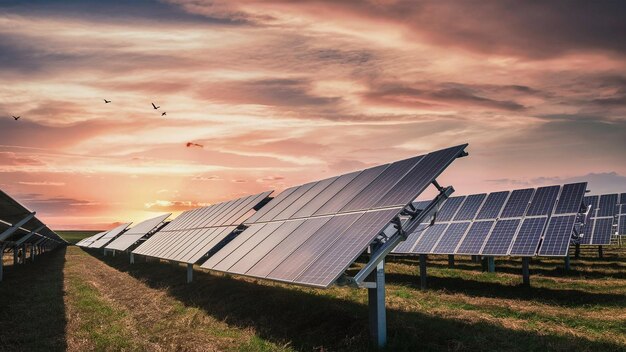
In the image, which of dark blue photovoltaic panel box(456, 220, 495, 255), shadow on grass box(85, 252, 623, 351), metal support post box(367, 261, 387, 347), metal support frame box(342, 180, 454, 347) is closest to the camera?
metal support frame box(342, 180, 454, 347)

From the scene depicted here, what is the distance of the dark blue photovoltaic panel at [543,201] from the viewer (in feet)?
77.5

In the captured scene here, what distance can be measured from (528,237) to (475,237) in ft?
9.38

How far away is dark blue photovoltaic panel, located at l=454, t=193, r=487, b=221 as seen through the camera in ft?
87.7

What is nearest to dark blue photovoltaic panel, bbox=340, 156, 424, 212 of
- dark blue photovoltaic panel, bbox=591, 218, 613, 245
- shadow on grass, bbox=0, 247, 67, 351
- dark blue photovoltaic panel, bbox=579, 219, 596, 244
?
shadow on grass, bbox=0, 247, 67, 351

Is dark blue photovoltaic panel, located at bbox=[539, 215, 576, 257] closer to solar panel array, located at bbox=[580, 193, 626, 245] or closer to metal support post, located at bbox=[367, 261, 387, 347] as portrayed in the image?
metal support post, located at bbox=[367, 261, 387, 347]

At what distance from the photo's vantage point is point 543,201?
2444 centimetres

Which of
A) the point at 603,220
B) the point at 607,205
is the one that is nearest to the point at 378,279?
the point at 603,220

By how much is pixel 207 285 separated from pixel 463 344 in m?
15.2

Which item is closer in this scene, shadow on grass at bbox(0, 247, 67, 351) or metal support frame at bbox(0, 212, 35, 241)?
shadow on grass at bbox(0, 247, 67, 351)

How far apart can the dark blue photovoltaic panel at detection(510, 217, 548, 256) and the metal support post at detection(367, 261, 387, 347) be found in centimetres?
1082

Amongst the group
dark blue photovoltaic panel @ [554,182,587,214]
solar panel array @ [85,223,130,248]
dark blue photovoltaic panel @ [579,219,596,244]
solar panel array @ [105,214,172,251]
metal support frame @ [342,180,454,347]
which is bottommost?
solar panel array @ [85,223,130,248]

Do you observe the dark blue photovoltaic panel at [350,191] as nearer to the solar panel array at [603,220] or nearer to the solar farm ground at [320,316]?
the solar farm ground at [320,316]

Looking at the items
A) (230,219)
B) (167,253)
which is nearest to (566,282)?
(230,219)

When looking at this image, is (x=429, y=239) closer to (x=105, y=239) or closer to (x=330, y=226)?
(x=330, y=226)
